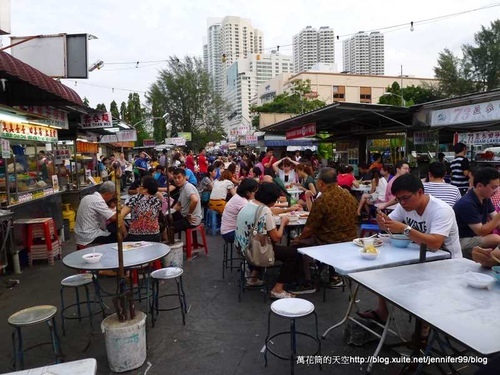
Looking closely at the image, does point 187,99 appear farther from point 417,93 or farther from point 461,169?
point 461,169

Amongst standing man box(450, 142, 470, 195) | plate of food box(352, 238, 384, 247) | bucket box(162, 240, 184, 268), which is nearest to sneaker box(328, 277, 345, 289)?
plate of food box(352, 238, 384, 247)

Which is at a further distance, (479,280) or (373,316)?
(373,316)

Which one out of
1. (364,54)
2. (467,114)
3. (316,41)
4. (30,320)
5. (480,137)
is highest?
(364,54)

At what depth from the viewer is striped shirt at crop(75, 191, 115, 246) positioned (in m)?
4.96

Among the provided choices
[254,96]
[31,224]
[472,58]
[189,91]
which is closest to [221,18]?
[189,91]

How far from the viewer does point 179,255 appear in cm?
517

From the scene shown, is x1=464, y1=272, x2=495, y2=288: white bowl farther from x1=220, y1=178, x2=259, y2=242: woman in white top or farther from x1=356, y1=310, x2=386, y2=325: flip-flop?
x1=220, y1=178, x2=259, y2=242: woman in white top

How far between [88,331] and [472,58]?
39832 mm

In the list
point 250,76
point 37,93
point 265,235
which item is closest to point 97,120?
point 37,93

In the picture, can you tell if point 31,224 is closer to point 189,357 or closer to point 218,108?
point 189,357

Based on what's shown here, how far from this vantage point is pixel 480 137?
823 cm

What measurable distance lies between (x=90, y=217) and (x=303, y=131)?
371 inches

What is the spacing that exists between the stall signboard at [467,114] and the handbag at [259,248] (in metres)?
5.41

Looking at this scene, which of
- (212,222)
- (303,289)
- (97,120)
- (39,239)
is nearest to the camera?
(303,289)
